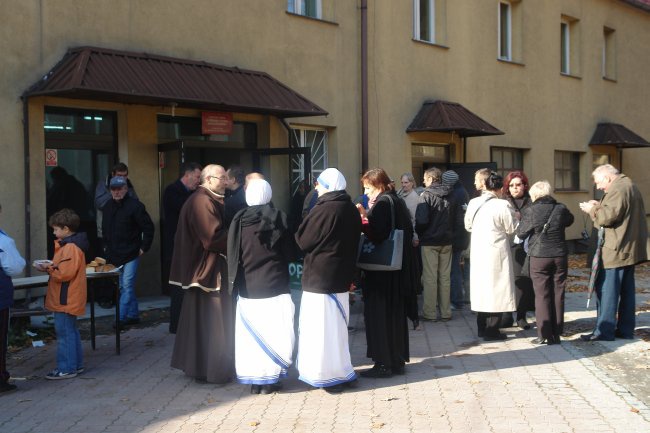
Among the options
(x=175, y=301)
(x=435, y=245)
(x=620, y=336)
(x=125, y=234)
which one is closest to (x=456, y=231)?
(x=435, y=245)

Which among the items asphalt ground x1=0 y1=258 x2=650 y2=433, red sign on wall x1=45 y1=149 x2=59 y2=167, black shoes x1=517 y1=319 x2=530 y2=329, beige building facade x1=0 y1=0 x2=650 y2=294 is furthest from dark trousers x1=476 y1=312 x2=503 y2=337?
red sign on wall x1=45 y1=149 x2=59 y2=167

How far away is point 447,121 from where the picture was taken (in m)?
15.3

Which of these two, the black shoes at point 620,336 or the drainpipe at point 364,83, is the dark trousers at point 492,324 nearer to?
the black shoes at point 620,336

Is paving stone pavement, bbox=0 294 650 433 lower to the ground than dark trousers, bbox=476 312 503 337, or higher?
lower

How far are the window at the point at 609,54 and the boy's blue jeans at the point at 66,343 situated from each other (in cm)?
1957

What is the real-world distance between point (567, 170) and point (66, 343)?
1679 cm

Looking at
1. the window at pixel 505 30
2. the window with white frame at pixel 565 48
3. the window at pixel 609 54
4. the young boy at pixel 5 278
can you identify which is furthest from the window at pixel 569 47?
the young boy at pixel 5 278

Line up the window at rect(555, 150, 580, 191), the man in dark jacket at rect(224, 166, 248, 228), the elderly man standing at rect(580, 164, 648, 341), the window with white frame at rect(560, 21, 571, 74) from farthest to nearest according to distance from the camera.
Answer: the window with white frame at rect(560, 21, 571, 74)
the window at rect(555, 150, 580, 191)
the elderly man standing at rect(580, 164, 648, 341)
the man in dark jacket at rect(224, 166, 248, 228)

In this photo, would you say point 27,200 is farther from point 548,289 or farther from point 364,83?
point 364,83

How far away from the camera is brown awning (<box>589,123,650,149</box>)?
21.4 metres

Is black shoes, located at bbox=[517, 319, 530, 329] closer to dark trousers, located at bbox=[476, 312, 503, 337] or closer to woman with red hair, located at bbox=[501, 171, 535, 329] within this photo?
woman with red hair, located at bbox=[501, 171, 535, 329]

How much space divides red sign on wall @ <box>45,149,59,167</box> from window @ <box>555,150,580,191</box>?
1401cm

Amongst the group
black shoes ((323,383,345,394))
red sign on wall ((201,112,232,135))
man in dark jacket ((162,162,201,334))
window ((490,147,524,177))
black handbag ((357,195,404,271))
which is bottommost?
black shoes ((323,383,345,394))

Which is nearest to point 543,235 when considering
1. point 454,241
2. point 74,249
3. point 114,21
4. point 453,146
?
point 454,241
